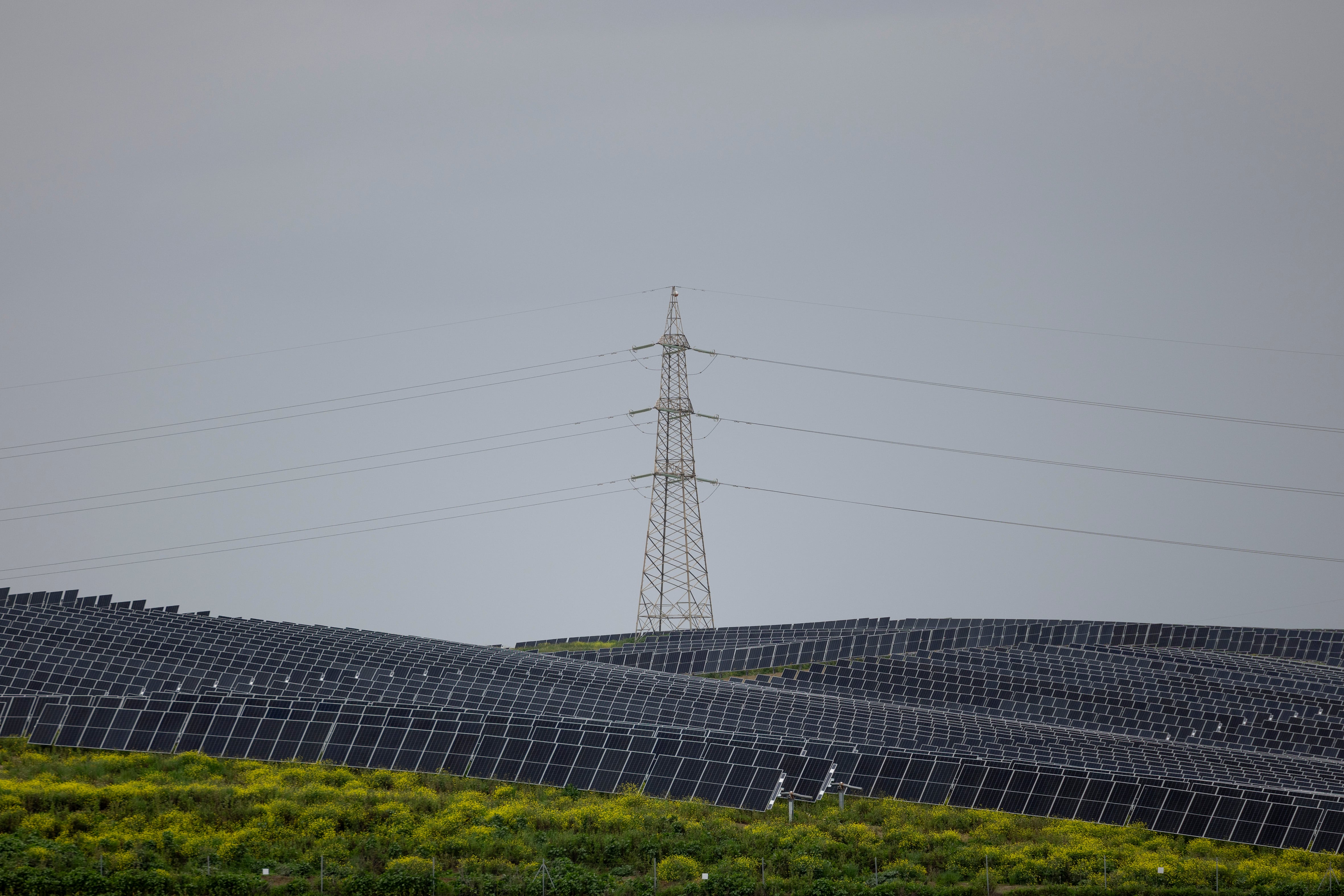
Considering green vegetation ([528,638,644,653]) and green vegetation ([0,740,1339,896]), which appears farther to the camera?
green vegetation ([528,638,644,653])

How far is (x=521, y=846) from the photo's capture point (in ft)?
95.8

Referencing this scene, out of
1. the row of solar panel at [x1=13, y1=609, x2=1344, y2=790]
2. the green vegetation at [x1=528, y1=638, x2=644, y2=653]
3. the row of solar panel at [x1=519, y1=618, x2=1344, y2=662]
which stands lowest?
the row of solar panel at [x1=13, y1=609, x2=1344, y2=790]

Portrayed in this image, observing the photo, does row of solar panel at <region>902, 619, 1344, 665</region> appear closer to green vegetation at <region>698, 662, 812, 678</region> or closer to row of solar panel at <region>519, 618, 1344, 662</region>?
row of solar panel at <region>519, 618, 1344, 662</region>

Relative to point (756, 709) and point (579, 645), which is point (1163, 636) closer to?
point (579, 645)

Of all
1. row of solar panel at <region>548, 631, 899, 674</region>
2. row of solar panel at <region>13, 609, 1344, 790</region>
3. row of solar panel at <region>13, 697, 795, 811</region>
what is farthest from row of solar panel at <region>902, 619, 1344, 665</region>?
row of solar panel at <region>13, 697, 795, 811</region>

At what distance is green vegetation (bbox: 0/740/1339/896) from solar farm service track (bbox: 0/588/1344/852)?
1277 mm

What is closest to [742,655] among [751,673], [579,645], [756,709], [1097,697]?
[751,673]

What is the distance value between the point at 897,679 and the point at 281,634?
3105cm

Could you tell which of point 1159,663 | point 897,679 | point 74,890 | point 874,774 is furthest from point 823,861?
point 1159,663

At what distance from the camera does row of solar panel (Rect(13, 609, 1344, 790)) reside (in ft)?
144

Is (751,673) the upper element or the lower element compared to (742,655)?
lower

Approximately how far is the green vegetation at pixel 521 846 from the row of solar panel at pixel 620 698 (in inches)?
365

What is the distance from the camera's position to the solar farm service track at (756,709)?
3428cm

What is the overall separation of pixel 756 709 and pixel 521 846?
19.9 m
